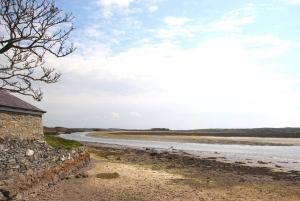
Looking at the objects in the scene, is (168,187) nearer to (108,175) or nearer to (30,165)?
(108,175)

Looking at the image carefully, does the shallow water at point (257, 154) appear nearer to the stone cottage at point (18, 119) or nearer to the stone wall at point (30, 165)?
the stone wall at point (30, 165)

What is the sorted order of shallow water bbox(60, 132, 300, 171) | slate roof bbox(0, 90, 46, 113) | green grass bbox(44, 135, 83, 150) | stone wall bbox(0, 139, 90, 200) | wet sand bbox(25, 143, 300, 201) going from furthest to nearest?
shallow water bbox(60, 132, 300, 171), green grass bbox(44, 135, 83, 150), slate roof bbox(0, 90, 46, 113), wet sand bbox(25, 143, 300, 201), stone wall bbox(0, 139, 90, 200)

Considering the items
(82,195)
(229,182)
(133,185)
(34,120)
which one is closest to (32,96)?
(82,195)

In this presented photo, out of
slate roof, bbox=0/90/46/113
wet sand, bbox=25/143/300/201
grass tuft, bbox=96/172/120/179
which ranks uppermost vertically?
slate roof, bbox=0/90/46/113

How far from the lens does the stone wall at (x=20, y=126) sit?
19.7 m

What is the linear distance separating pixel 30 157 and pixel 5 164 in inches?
62.4

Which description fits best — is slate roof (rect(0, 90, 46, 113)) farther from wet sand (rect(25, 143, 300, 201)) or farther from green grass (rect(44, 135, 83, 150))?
wet sand (rect(25, 143, 300, 201))

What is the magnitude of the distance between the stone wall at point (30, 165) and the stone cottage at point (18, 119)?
3.52ft

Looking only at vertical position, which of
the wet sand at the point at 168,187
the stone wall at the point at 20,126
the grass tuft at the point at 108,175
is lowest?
the wet sand at the point at 168,187

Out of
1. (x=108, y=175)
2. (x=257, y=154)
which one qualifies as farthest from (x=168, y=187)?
(x=257, y=154)

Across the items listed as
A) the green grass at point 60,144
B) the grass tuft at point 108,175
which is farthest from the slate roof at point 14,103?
the grass tuft at point 108,175

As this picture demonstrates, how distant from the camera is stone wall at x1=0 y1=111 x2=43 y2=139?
19.7 metres

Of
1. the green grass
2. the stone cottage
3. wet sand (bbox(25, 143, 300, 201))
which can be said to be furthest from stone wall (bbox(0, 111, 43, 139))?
wet sand (bbox(25, 143, 300, 201))

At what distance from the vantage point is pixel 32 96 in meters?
15.1
